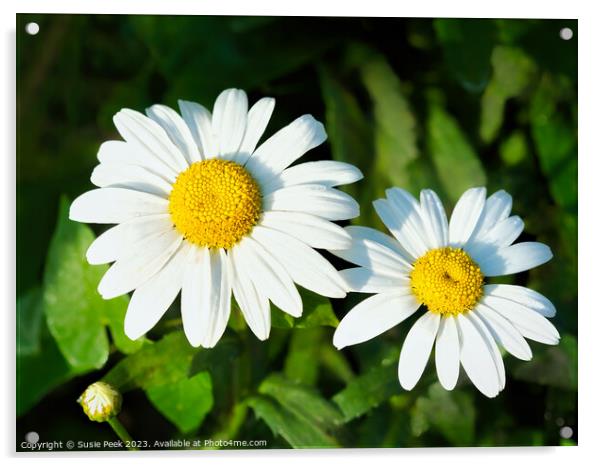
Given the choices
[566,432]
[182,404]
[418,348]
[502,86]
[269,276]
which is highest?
[502,86]

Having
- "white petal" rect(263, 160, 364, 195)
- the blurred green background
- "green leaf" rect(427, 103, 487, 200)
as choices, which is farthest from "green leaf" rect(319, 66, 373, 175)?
"white petal" rect(263, 160, 364, 195)

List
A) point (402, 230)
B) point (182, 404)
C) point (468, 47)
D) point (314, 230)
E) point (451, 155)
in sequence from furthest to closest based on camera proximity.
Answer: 1. point (451, 155)
2. point (468, 47)
3. point (182, 404)
4. point (402, 230)
5. point (314, 230)

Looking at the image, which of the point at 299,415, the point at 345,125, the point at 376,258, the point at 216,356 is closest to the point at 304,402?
the point at 299,415

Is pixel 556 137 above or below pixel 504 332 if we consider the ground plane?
above

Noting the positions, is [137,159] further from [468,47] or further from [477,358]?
[468,47]

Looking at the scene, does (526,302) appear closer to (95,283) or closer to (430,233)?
(430,233)

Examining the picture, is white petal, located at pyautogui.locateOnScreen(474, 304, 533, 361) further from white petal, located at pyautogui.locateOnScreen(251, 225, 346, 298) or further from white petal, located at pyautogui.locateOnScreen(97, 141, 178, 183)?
white petal, located at pyautogui.locateOnScreen(97, 141, 178, 183)

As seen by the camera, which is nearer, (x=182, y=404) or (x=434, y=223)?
(x=434, y=223)
